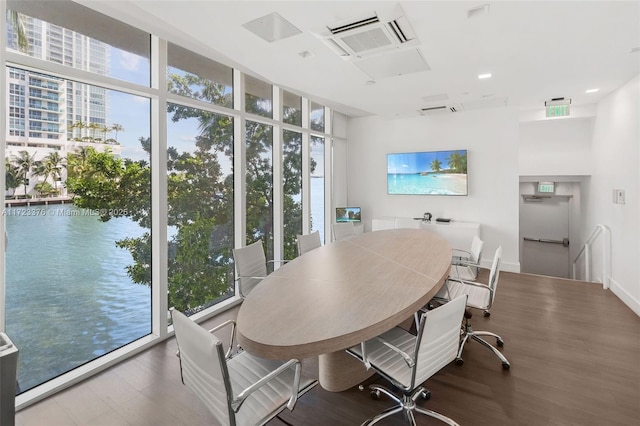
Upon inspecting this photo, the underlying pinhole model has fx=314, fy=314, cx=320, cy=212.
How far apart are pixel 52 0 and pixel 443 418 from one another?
168 inches

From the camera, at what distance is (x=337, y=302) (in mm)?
1999

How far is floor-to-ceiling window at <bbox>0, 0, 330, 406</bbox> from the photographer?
2.44 meters

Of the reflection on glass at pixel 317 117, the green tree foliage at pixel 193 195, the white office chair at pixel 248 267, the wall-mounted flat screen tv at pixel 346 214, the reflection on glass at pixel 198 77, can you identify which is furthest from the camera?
the wall-mounted flat screen tv at pixel 346 214

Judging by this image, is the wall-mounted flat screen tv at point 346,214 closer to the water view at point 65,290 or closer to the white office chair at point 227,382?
the water view at point 65,290

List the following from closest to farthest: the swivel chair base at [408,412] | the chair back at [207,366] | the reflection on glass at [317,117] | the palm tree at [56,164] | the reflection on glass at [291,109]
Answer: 1. the chair back at [207,366]
2. the swivel chair base at [408,412]
3. the palm tree at [56,164]
4. the reflection on glass at [291,109]
5. the reflection on glass at [317,117]

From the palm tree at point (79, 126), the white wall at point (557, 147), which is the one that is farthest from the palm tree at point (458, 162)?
the palm tree at point (79, 126)

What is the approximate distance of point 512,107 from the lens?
5.62 m

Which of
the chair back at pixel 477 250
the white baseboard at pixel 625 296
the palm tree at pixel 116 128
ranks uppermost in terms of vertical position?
the palm tree at pixel 116 128

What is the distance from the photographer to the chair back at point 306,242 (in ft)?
12.9

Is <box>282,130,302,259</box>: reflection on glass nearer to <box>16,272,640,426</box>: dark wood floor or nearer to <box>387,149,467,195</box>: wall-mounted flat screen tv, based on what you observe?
<box>387,149,467,195</box>: wall-mounted flat screen tv

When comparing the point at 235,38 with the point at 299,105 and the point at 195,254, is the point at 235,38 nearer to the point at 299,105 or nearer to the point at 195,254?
the point at 195,254

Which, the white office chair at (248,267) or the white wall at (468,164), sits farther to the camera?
the white wall at (468,164)

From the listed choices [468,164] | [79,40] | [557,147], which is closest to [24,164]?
[79,40]

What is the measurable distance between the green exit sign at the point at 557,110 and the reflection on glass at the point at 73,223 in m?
6.04
